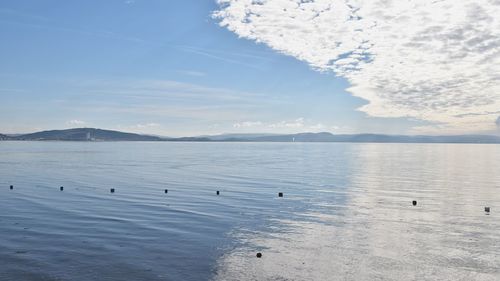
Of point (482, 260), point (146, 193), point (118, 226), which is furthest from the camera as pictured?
point (146, 193)

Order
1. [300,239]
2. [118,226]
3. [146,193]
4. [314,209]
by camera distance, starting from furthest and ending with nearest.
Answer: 1. [146,193]
2. [314,209]
3. [118,226]
4. [300,239]

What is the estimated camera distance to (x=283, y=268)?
2309cm

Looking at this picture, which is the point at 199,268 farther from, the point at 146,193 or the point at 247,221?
the point at 146,193

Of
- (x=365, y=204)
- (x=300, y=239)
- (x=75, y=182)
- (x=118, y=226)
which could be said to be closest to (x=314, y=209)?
(x=365, y=204)

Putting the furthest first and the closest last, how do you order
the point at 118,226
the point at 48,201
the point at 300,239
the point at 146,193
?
the point at 146,193 < the point at 48,201 < the point at 118,226 < the point at 300,239

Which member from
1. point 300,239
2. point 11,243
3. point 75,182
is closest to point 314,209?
point 300,239

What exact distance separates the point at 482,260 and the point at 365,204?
2132 centimetres

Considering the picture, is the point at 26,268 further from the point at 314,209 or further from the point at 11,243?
the point at 314,209

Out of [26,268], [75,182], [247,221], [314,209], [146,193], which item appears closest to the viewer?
[26,268]

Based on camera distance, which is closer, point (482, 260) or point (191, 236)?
point (482, 260)

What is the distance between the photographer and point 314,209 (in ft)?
140

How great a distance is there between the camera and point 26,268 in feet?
73.4

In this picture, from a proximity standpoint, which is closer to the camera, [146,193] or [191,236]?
[191,236]

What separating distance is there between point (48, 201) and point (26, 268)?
82.8 feet
